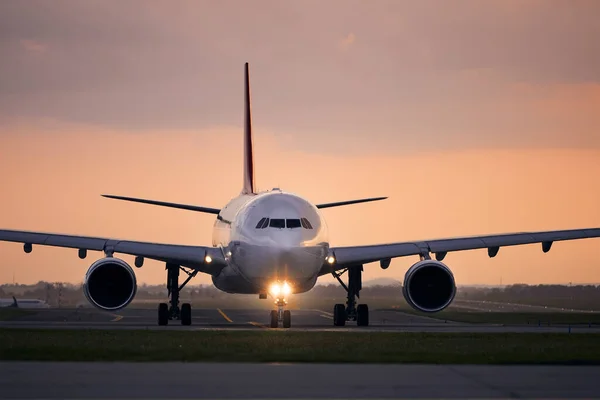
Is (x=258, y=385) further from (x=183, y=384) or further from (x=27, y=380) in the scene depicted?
(x=27, y=380)

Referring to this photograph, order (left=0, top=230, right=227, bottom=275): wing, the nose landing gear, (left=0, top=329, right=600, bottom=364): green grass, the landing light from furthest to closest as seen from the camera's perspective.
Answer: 1. (left=0, top=230, right=227, bottom=275): wing
2. the landing light
3. the nose landing gear
4. (left=0, top=329, right=600, bottom=364): green grass

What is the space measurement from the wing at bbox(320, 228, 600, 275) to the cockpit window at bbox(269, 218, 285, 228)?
9.86 ft

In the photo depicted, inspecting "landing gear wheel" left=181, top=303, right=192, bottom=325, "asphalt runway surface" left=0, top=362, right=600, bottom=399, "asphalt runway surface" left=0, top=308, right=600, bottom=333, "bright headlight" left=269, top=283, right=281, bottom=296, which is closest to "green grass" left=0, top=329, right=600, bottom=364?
"asphalt runway surface" left=0, top=362, right=600, bottom=399

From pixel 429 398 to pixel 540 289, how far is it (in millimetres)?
108427

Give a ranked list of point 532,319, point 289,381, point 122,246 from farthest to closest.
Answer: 1. point 532,319
2. point 122,246
3. point 289,381

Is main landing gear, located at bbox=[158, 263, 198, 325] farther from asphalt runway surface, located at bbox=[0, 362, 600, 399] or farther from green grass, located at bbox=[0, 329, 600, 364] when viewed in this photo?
asphalt runway surface, located at bbox=[0, 362, 600, 399]

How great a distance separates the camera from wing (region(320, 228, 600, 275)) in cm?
3931

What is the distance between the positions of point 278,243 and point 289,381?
19344 mm

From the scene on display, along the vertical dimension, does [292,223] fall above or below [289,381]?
above

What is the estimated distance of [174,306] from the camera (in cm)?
4075

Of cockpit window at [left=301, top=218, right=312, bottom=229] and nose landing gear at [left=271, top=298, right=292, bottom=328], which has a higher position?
cockpit window at [left=301, top=218, right=312, bottom=229]

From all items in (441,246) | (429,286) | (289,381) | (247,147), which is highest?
(247,147)

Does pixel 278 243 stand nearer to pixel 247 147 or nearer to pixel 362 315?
pixel 362 315

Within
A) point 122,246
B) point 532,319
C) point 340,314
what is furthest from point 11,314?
point 532,319
